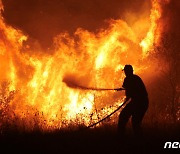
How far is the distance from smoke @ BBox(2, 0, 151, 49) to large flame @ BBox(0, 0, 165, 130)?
1.38 m

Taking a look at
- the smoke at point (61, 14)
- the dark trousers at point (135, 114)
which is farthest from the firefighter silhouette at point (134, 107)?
the smoke at point (61, 14)

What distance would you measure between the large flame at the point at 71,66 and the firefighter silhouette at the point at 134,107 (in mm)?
8315

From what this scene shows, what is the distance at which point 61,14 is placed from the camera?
2450cm

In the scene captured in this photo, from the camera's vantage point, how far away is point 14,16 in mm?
24344

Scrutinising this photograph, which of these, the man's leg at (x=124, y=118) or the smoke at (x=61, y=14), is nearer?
the man's leg at (x=124, y=118)

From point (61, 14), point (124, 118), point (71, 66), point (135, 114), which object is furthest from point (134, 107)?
point (61, 14)

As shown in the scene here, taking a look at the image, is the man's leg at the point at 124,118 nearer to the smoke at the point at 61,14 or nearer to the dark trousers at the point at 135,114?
the dark trousers at the point at 135,114

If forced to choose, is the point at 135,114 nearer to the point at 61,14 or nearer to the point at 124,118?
the point at 124,118

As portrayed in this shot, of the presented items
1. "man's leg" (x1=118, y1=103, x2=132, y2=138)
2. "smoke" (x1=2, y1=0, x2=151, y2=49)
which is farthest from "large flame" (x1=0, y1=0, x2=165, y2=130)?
"man's leg" (x1=118, y1=103, x2=132, y2=138)

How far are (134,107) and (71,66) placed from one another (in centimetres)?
1081

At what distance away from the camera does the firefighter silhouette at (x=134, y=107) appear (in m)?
9.66

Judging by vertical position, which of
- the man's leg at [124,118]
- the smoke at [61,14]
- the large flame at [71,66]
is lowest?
the man's leg at [124,118]

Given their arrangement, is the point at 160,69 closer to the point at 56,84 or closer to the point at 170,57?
the point at 170,57

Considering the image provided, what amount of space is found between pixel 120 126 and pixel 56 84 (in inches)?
383
